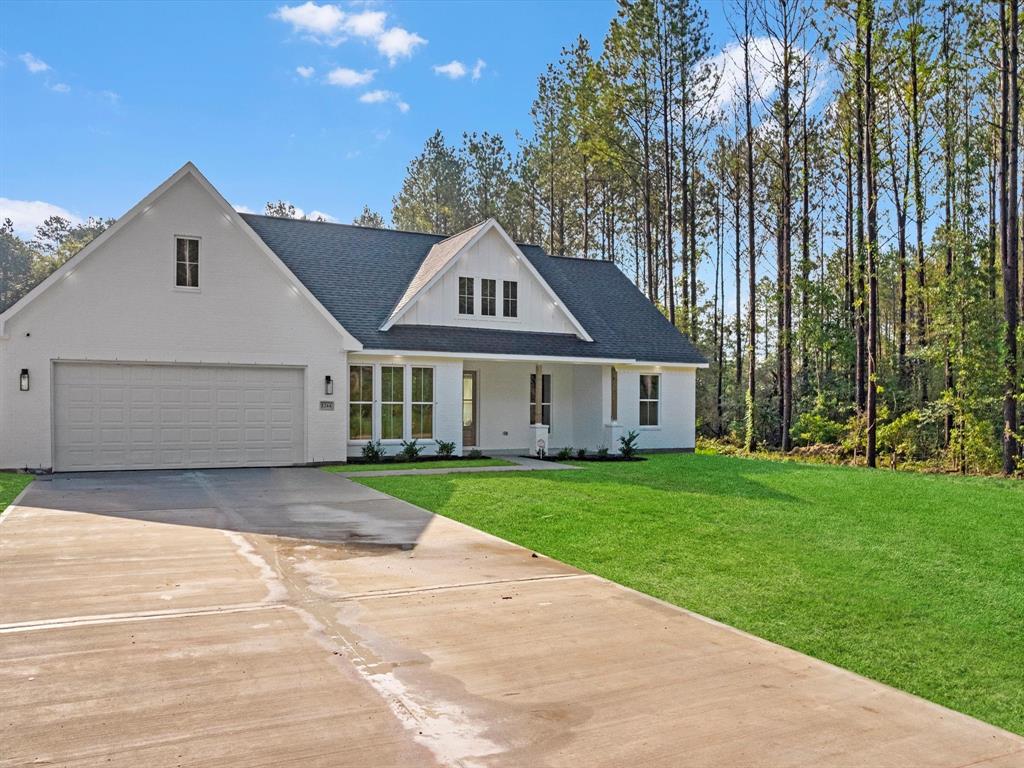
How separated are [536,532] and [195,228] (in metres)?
10.7

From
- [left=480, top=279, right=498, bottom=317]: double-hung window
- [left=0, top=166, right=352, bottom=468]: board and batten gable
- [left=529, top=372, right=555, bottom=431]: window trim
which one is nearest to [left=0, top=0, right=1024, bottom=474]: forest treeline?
[left=529, top=372, right=555, bottom=431]: window trim

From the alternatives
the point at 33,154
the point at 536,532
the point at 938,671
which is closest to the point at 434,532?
the point at 536,532

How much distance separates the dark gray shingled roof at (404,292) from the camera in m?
18.1

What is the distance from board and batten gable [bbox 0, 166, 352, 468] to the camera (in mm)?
14469

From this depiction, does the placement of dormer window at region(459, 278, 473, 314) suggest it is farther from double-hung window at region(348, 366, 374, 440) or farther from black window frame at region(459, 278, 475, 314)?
double-hung window at region(348, 366, 374, 440)

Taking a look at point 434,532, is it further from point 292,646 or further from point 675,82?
point 675,82

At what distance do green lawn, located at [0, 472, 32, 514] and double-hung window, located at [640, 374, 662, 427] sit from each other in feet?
46.2

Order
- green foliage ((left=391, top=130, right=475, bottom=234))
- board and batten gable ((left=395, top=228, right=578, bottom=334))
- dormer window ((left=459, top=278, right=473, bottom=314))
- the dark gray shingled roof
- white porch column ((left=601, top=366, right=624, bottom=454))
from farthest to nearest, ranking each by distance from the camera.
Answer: green foliage ((left=391, top=130, right=475, bottom=234)) < white porch column ((left=601, top=366, right=624, bottom=454)) < dormer window ((left=459, top=278, right=473, bottom=314)) < board and batten gable ((left=395, top=228, right=578, bottom=334)) < the dark gray shingled roof

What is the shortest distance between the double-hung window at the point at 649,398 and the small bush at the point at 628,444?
0.77m

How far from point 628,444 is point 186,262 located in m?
11.0

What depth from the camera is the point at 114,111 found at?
77.1ft

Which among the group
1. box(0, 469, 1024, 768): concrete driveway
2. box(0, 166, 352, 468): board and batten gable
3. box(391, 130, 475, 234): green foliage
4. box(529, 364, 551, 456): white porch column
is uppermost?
box(391, 130, 475, 234): green foliage

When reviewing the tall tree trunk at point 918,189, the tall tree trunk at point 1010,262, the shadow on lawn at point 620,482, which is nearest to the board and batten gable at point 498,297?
the shadow on lawn at point 620,482

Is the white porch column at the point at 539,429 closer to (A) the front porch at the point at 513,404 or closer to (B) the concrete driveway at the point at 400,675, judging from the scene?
(A) the front porch at the point at 513,404
